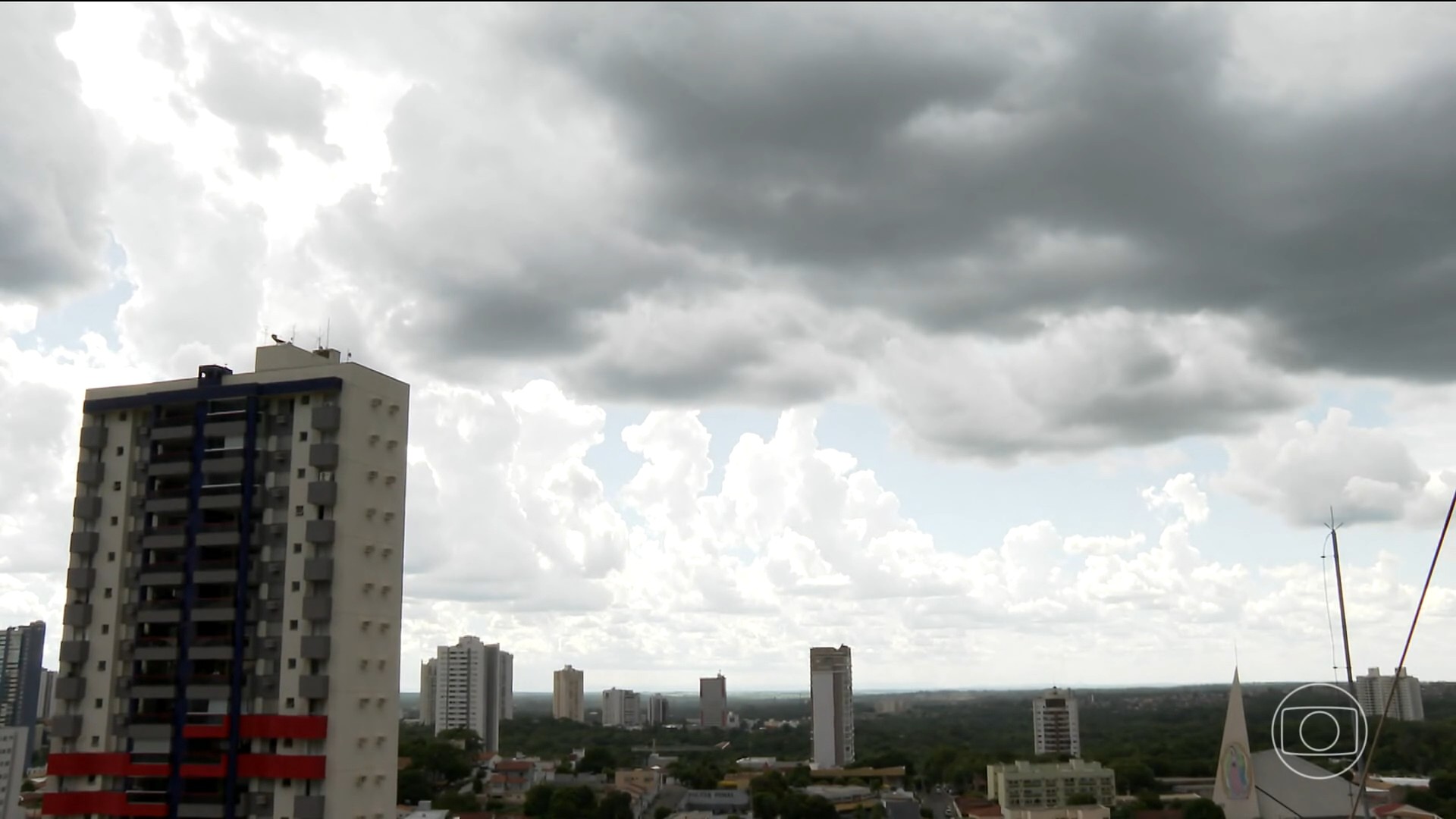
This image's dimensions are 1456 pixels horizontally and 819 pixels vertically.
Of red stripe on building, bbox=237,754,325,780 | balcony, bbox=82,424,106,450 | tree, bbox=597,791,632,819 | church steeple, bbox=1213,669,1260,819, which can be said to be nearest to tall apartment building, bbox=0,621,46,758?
tree, bbox=597,791,632,819

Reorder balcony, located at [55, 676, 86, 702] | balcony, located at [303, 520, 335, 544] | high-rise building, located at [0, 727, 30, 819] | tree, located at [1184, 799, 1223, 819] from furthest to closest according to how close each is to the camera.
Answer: high-rise building, located at [0, 727, 30, 819] < tree, located at [1184, 799, 1223, 819] < balcony, located at [55, 676, 86, 702] < balcony, located at [303, 520, 335, 544]

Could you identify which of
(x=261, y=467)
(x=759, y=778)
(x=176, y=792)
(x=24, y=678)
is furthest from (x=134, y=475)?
(x=24, y=678)

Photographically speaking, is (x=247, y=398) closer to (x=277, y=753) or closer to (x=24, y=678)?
(x=277, y=753)

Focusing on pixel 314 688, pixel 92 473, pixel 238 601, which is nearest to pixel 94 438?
pixel 92 473

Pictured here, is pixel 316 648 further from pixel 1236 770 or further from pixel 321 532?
pixel 1236 770

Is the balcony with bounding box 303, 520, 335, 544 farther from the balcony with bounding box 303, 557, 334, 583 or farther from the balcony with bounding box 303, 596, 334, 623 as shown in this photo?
the balcony with bounding box 303, 596, 334, 623
